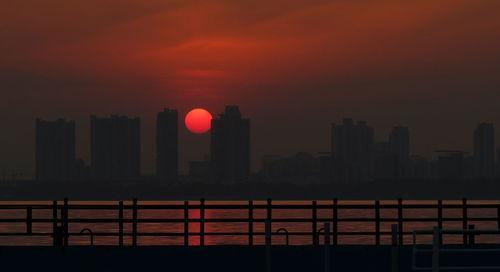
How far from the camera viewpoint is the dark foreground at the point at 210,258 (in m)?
25.2

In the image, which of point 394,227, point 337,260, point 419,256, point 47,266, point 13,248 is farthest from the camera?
point 13,248

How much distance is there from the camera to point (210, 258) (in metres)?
28.2

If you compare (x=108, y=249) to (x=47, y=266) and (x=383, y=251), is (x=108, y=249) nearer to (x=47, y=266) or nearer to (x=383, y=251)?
(x=47, y=266)

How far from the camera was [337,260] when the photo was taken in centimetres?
2756

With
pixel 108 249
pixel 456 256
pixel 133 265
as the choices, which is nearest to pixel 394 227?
pixel 133 265

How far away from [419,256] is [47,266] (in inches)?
411

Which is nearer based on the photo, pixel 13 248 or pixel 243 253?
pixel 243 253

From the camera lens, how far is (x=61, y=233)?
31.0 metres

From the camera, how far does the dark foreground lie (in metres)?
25.2

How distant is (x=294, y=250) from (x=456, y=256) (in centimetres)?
478

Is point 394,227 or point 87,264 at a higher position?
point 394,227

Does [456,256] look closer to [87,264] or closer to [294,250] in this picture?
[294,250]

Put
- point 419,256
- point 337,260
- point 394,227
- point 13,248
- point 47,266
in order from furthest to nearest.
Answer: point 13,248, point 419,256, point 337,260, point 47,266, point 394,227

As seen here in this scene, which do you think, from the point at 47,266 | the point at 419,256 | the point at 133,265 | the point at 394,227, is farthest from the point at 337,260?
the point at 394,227
